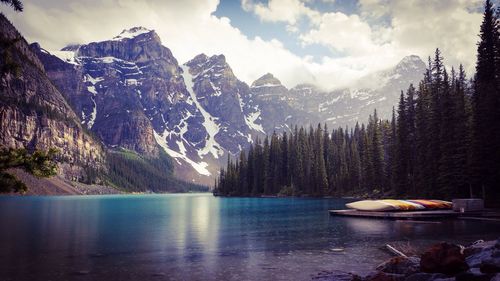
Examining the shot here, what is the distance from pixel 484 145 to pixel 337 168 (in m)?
99.3

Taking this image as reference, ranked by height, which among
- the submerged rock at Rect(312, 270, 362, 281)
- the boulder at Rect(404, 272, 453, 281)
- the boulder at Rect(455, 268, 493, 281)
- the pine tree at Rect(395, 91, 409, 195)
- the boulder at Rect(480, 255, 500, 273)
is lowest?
the submerged rock at Rect(312, 270, 362, 281)

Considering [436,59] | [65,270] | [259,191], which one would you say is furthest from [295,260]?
[259,191]

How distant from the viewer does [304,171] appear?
156 metres

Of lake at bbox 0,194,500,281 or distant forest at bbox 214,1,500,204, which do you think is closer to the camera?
lake at bbox 0,194,500,281

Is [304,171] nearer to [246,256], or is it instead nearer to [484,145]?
[484,145]

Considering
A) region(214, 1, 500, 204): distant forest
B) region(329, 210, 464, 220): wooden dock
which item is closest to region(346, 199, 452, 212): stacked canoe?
region(329, 210, 464, 220): wooden dock

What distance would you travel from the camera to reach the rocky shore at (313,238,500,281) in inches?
525

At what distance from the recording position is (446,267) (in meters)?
15.0

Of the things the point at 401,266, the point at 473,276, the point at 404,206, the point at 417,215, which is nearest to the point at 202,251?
the point at 401,266

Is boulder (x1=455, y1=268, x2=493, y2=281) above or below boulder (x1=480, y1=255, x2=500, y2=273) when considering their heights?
below

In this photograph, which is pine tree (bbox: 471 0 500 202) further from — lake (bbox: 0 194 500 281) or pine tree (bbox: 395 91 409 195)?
pine tree (bbox: 395 91 409 195)

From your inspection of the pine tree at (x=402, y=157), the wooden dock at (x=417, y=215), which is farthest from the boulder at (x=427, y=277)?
the pine tree at (x=402, y=157)

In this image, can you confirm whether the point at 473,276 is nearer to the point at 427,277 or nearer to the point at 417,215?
the point at 427,277

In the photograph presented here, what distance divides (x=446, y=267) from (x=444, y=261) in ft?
0.77
